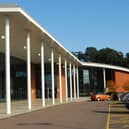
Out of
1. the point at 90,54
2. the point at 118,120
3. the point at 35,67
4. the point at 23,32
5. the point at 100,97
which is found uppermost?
the point at 90,54

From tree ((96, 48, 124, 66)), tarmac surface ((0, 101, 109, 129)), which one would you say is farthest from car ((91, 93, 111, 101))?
tree ((96, 48, 124, 66))

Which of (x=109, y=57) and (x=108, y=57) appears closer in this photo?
(x=109, y=57)

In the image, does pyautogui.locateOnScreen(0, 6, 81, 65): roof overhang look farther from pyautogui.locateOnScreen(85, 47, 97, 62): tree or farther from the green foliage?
pyautogui.locateOnScreen(85, 47, 97, 62): tree

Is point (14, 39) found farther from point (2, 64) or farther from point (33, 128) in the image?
point (33, 128)

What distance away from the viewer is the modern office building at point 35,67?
30.8m

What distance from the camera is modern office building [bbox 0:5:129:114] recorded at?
30755 mm

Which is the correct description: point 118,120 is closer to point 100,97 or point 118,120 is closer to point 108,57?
point 100,97

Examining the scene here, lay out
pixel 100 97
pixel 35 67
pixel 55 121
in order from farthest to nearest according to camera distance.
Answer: pixel 35 67, pixel 100 97, pixel 55 121

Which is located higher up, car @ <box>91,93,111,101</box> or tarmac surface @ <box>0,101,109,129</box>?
car @ <box>91,93,111,101</box>

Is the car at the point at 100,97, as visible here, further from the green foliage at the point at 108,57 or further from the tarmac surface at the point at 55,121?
the green foliage at the point at 108,57

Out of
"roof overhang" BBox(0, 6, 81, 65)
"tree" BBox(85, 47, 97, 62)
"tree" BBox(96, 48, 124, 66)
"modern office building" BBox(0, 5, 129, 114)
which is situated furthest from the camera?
"tree" BBox(85, 47, 97, 62)

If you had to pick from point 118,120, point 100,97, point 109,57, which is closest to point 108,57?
point 109,57

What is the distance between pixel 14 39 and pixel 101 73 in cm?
4538

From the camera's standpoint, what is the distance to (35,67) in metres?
78.7
